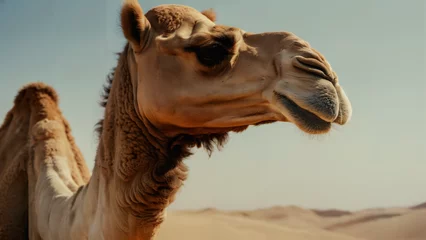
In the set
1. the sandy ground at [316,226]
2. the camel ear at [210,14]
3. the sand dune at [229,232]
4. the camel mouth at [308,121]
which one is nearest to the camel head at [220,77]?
the camel mouth at [308,121]

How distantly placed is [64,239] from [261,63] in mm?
1733

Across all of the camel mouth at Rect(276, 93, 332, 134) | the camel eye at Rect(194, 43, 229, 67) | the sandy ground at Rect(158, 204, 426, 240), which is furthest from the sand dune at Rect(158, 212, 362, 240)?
the camel mouth at Rect(276, 93, 332, 134)

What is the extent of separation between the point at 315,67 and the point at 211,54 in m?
0.52

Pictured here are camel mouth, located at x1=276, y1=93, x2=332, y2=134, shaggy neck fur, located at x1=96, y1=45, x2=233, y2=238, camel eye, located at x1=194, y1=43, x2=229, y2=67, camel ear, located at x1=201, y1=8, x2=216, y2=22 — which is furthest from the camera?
camel ear, located at x1=201, y1=8, x2=216, y2=22

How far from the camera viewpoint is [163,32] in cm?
253

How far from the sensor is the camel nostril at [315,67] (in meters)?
1.98

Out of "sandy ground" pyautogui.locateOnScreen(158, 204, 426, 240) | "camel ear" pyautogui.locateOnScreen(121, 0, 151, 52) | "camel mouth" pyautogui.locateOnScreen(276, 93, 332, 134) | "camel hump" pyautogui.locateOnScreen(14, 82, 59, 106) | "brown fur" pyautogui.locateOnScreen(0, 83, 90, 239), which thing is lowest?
"sandy ground" pyautogui.locateOnScreen(158, 204, 426, 240)

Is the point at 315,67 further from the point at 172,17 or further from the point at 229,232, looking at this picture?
the point at 229,232

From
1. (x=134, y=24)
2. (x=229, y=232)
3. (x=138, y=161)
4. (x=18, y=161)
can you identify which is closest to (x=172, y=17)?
(x=134, y=24)

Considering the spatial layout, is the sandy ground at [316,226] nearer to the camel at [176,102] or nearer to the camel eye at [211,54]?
the camel at [176,102]

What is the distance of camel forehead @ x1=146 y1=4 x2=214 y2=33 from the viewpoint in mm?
2521

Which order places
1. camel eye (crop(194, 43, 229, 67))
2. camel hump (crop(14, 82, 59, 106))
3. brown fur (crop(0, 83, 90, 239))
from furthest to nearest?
1. camel hump (crop(14, 82, 59, 106))
2. brown fur (crop(0, 83, 90, 239))
3. camel eye (crop(194, 43, 229, 67))

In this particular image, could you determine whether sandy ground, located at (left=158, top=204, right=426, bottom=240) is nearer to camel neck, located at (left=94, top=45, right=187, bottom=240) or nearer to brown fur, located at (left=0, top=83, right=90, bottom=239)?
brown fur, located at (left=0, top=83, right=90, bottom=239)

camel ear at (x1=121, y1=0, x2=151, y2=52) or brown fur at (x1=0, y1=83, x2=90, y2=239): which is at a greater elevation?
camel ear at (x1=121, y1=0, x2=151, y2=52)
